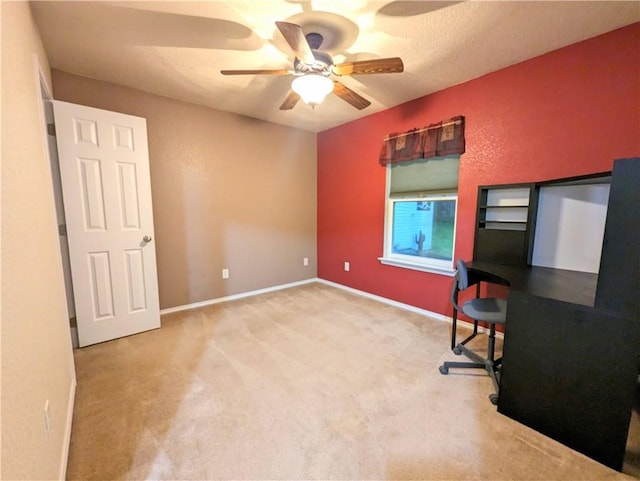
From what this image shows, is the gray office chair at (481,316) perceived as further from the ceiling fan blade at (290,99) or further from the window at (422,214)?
the ceiling fan blade at (290,99)

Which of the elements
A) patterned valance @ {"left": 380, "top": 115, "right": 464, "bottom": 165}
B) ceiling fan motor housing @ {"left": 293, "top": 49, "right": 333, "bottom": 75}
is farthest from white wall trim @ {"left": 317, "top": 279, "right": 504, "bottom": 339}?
ceiling fan motor housing @ {"left": 293, "top": 49, "right": 333, "bottom": 75}

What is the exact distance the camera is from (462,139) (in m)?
2.70

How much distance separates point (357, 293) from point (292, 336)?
153 cm

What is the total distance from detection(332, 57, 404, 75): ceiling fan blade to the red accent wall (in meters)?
1.32

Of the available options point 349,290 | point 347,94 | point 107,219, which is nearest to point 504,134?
point 347,94

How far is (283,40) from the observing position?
1.97 metres

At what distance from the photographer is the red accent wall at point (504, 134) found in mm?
1905

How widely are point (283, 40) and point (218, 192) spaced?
199cm

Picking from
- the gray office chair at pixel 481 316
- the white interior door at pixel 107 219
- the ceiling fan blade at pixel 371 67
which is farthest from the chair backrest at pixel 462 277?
the white interior door at pixel 107 219

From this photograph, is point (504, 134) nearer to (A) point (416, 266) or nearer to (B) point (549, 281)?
(B) point (549, 281)

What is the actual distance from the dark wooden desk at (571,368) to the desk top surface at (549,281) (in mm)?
11

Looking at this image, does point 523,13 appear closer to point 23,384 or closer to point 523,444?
point 523,444

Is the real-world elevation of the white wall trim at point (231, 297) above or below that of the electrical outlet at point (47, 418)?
below

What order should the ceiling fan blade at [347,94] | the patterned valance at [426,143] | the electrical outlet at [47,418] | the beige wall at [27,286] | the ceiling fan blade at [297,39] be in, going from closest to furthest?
the beige wall at [27,286], the electrical outlet at [47,418], the ceiling fan blade at [297,39], the ceiling fan blade at [347,94], the patterned valance at [426,143]
